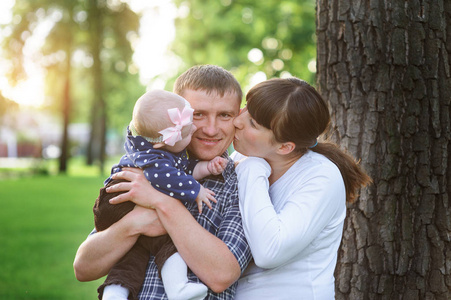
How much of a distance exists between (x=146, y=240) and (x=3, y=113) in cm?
2722

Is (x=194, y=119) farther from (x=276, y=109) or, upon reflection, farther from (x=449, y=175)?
(x=449, y=175)

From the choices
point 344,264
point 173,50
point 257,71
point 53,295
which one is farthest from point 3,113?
point 344,264

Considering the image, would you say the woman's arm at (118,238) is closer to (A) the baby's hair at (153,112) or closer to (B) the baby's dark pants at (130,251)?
(B) the baby's dark pants at (130,251)

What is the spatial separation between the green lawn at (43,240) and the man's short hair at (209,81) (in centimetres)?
498

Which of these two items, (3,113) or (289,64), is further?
(3,113)

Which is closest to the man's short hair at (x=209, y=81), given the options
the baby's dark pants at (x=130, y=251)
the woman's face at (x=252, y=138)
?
the woman's face at (x=252, y=138)

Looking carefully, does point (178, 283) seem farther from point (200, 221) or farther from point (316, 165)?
point (316, 165)

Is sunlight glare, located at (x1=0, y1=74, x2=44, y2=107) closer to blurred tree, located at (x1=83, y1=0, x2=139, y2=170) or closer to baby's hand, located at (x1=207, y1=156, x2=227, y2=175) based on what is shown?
blurred tree, located at (x1=83, y1=0, x2=139, y2=170)

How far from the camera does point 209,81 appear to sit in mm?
2672

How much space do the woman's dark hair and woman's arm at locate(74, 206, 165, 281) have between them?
75 centimetres

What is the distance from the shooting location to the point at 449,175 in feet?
10.3

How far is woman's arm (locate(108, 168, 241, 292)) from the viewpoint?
2.20 m

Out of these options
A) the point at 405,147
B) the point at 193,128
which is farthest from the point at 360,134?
the point at 193,128

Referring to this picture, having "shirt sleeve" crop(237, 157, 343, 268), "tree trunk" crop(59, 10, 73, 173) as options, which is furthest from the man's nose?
"tree trunk" crop(59, 10, 73, 173)
